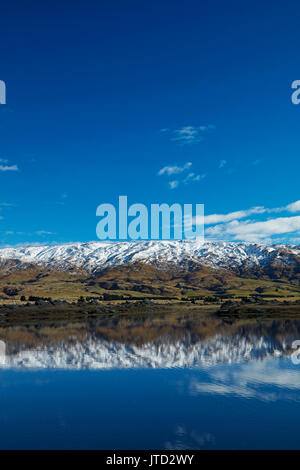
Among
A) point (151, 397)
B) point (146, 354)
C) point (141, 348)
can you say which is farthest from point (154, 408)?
point (141, 348)

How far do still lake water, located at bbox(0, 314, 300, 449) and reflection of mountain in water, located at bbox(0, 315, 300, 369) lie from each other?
6.1 inches

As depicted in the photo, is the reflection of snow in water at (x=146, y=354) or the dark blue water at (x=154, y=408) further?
the reflection of snow in water at (x=146, y=354)

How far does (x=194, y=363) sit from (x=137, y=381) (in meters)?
10.2

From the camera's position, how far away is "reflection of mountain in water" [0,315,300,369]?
4766 centimetres

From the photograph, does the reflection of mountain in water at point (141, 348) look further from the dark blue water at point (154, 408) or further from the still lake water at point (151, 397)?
the dark blue water at point (154, 408)

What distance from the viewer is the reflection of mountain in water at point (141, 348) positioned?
156 ft

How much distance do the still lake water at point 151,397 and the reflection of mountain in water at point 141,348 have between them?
156mm

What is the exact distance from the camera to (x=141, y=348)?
59281 mm

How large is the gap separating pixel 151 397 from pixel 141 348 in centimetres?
2760

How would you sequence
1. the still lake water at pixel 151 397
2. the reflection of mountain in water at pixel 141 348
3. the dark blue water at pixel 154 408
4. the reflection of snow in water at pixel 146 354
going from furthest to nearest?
the reflection of mountain in water at pixel 141 348 < the reflection of snow in water at pixel 146 354 < the still lake water at pixel 151 397 < the dark blue water at pixel 154 408

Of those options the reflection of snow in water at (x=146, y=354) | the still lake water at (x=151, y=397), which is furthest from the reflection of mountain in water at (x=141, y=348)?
the still lake water at (x=151, y=397)

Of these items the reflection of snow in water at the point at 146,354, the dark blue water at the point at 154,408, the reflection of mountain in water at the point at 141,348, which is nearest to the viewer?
the dark blue water at the point at 154,408

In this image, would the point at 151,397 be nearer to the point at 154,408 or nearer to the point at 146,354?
the point at 154,408

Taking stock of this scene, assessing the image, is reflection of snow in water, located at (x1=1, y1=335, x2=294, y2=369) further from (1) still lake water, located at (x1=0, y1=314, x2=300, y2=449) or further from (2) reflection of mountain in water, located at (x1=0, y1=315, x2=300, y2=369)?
(1) still lake water, located at (x1=0, y1=314, x2=300, y2=449)
